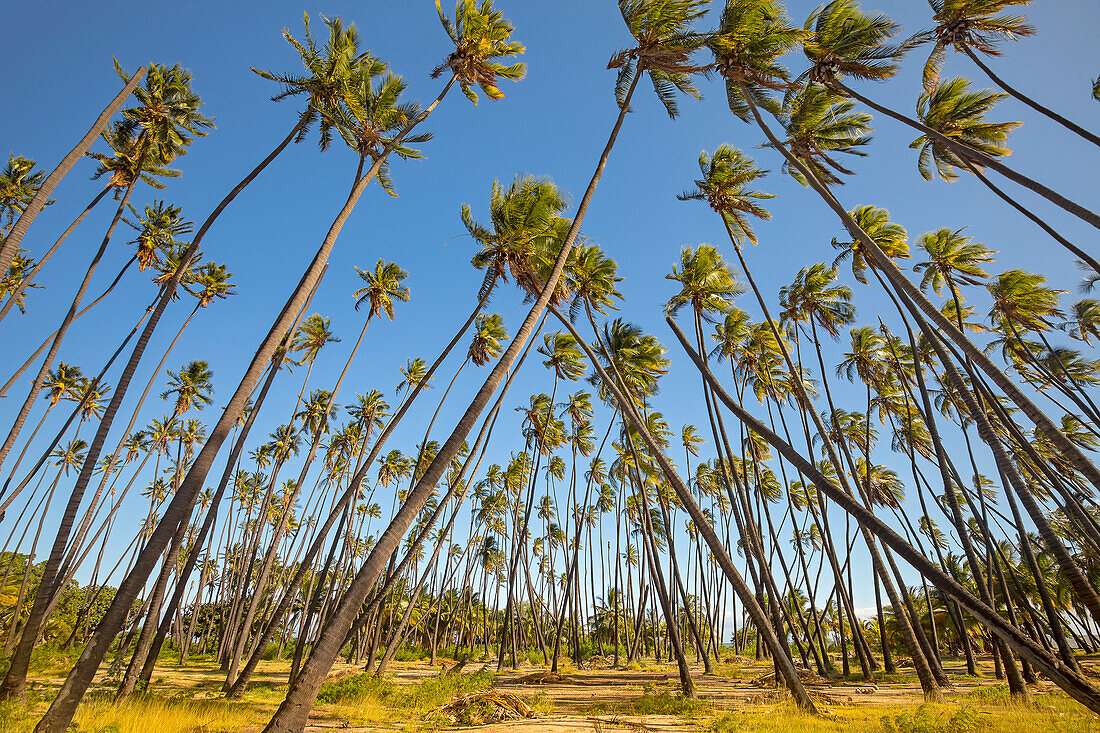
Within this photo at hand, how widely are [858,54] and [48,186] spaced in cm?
1798

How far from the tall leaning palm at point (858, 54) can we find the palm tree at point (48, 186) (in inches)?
639

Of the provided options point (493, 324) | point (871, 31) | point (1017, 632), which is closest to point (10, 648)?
point (493, 324)

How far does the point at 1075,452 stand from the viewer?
7.70 m

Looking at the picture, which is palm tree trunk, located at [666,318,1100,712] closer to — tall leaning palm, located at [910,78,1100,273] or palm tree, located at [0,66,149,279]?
tall leaning palm, located at [910,78,1100,273]

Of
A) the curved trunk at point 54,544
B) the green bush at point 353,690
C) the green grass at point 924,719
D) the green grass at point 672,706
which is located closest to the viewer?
the green grass at point 924,719

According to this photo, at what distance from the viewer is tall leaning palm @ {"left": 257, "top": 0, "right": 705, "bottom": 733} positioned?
23.5 feet

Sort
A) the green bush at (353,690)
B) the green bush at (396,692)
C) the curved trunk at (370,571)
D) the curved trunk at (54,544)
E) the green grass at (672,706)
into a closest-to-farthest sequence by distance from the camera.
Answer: the curved trunk at (370,571)
the curved trunk at (54,544)
the green grass at (672,706)
the green bush at (396,692)
the green bush at (353,690)

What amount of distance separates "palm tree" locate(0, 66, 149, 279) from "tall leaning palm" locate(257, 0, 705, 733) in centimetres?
786

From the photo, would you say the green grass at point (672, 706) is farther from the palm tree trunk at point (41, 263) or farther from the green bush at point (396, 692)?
the palm tree trunk at point (41, 263)

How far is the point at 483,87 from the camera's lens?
13188 mm

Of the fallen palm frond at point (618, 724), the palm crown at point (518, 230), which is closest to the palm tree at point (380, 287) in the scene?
the palm crown at point (518, 230)

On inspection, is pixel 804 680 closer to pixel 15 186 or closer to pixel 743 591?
pixel 743 591

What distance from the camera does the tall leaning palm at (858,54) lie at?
10.1m

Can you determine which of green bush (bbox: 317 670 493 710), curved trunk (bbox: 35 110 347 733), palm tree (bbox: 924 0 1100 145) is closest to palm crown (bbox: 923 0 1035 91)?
palm tree (bbox: 924 0 1100 145)
